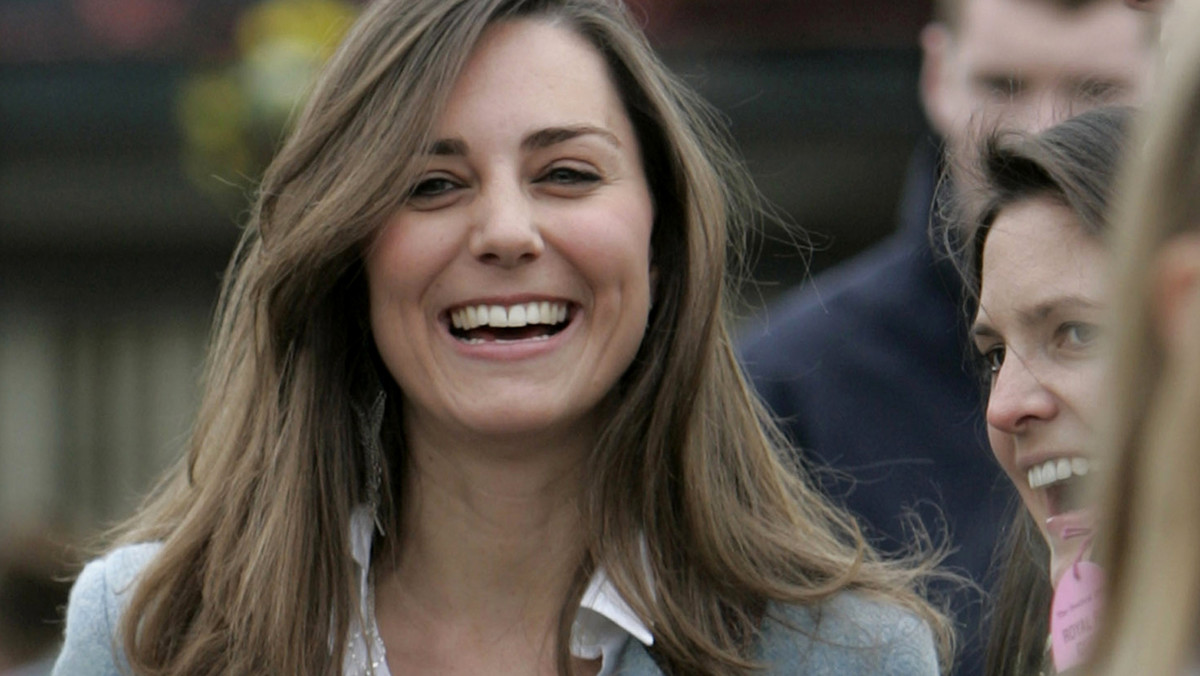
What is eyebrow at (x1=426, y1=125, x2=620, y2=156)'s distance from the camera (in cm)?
289

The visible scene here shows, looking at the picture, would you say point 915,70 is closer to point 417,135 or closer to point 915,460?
point 915,460

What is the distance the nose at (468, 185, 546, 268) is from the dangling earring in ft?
1.31

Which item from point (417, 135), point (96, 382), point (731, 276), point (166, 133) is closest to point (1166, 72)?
point (417, 135)

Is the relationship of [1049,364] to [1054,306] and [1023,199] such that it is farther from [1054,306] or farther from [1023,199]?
[1023,199]

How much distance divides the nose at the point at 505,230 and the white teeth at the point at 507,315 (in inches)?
2.7

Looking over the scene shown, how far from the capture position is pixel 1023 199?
2629 millimetres

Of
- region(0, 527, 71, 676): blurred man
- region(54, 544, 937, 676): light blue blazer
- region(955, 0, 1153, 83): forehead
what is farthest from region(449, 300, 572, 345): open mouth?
region(0, 527, 71, 676): blurred man

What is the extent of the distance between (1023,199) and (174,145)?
324 inches

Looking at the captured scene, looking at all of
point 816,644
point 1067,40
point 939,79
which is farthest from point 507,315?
point 939,79

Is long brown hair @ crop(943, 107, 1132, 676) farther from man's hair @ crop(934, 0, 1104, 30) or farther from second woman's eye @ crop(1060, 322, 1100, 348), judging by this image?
man's hair @ crop(934, 0, 1104, 30)

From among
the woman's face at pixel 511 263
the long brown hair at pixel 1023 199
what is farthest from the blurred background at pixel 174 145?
the long brown hair at pixel 1023 199

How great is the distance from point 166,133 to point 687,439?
7705 millimetres

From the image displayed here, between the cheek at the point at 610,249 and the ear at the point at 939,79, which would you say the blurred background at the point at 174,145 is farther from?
the cheek at the point at 610,249

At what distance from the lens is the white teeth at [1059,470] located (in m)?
2.47
